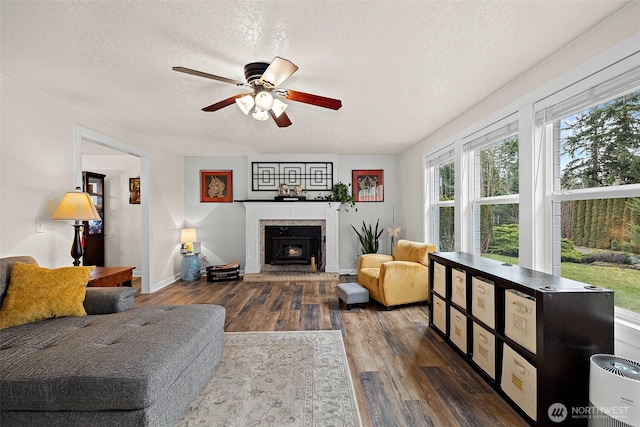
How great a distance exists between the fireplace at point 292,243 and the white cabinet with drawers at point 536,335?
12.7 feet

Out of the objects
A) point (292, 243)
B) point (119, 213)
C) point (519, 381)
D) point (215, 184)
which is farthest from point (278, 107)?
point (119, 213)

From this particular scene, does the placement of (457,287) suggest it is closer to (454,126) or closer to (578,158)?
(578,158)

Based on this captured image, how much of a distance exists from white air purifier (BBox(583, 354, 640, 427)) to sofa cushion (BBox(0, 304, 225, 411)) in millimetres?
2149

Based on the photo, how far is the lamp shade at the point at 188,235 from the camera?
18.7 ft

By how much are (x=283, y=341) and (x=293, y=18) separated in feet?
8.61

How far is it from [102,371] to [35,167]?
8.19ft

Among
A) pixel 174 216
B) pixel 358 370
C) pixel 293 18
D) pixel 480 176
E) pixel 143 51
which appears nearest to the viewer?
pixel 293 18

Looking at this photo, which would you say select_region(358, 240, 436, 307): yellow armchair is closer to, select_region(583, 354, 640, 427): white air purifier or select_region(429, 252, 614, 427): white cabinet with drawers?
select_region(429, 252, 614, 427): white cabinet with drawers

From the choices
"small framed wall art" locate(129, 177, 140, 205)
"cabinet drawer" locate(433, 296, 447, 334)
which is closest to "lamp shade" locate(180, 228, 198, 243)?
"small framed wall art" locate(129, 177, 140, 205)

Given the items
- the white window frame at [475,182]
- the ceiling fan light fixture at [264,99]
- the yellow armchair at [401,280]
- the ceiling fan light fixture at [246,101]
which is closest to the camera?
the ceiling fan light fixture at [264,99]

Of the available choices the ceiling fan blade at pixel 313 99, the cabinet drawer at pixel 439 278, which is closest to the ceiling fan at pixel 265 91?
the ceiling fan blade at pixel 313 99

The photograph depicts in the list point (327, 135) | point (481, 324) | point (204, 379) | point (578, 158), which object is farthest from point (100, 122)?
point (578, 158)

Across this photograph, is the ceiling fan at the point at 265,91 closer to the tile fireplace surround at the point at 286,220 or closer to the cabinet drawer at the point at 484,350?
the cabinet drawer at the point at 484,350

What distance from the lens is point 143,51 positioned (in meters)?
2.20
